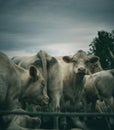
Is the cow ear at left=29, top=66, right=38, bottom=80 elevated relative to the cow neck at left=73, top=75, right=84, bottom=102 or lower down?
elevated

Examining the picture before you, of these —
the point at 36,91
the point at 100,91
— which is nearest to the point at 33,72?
the point at 36,91

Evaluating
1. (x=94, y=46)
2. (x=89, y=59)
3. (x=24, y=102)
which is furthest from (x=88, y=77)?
(x=94, y=46)

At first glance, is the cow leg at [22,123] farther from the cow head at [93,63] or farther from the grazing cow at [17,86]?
the cow head at [93,63]

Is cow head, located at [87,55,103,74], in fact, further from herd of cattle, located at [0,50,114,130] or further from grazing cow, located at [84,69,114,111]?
grazing cow, located at [84,69,114,111]

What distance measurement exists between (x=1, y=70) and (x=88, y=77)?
5.06 metres

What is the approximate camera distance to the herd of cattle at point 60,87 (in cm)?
981

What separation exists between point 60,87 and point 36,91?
1480 mm

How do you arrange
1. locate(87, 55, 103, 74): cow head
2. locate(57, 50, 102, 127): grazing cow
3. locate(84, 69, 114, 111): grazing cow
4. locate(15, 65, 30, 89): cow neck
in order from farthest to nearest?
1. locate(87, 55, 103, 74): cow head
2. locate(57, 50, 102, 127): grazing cow
3. locate(84, 69, 114, 111): grazing cow
4. locate(15, 65, 30, 89): cow neck

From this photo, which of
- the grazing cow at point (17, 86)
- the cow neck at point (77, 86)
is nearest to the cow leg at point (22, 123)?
the grazing cow at point (17, 86)

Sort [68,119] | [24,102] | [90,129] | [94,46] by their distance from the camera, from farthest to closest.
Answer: [94,46] < [68,119] < [90,129] < [24,102]

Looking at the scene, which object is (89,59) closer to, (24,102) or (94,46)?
(24,102)

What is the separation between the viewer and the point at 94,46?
3888 cm

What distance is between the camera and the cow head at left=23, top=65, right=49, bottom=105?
1105 cm

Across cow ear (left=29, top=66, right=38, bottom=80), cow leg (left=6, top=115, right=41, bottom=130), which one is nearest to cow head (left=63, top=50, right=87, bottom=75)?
cow ear (left=29, top=66, right=38, bottom=80)
